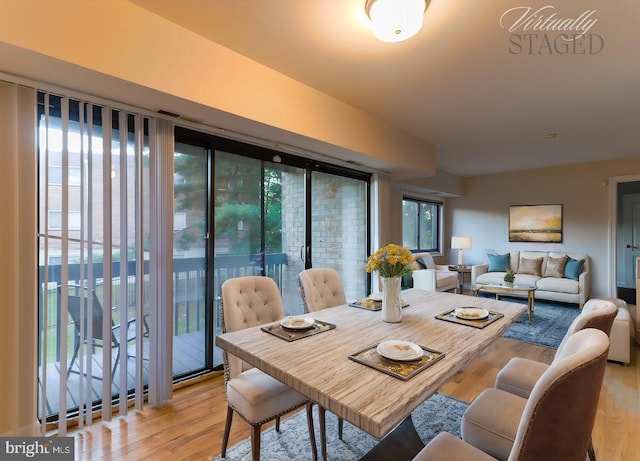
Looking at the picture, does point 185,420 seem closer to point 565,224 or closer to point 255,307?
point 255,307

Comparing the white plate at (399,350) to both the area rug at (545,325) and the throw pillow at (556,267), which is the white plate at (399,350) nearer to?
the area rug at (545,325)

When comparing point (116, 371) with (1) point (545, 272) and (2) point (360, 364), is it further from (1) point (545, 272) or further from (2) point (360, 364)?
(1) point (545, 272)

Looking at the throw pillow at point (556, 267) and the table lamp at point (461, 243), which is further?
the table lamp at point (461, 243)

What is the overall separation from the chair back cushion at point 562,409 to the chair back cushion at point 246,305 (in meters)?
1.40

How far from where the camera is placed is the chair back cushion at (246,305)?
1.80 meters

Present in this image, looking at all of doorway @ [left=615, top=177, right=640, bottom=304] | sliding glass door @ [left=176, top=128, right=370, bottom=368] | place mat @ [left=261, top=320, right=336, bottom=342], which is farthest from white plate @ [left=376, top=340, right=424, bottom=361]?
doorway @ [left=615, top=177, right=640, bottom=304]

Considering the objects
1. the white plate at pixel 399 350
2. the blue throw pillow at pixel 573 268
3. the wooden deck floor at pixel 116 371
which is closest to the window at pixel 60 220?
the wooden deck floor at pixel 116 371

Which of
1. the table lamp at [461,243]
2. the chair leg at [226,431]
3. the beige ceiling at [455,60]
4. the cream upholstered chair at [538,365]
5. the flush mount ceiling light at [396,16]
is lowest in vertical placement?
the chair leg at [226,431]

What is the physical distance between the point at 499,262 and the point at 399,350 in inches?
229

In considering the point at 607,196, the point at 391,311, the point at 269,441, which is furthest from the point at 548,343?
the point at 607,196

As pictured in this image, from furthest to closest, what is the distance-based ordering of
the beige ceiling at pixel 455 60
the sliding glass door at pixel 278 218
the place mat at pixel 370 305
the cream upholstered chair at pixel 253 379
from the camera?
the sliding glass door at pixel 278 218 → the place mat at pixel 370 305 → the beige ceiling at pixel 455 60 → the cream upholstered chair at pixel 253 379

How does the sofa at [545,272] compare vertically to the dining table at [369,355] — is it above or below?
below

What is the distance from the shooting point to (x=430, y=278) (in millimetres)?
5312

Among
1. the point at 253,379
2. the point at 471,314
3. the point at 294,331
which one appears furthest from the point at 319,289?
the point at 471,314
